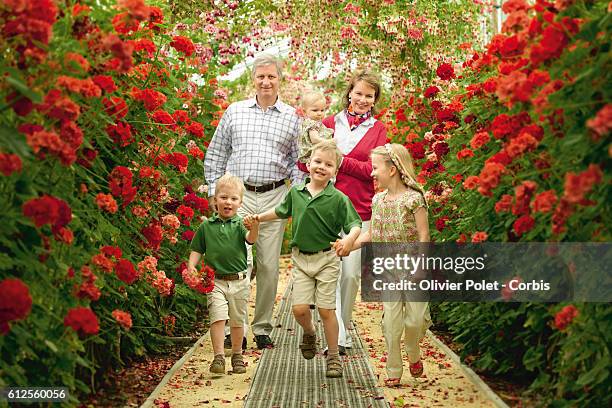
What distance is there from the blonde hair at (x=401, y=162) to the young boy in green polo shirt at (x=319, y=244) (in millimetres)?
305

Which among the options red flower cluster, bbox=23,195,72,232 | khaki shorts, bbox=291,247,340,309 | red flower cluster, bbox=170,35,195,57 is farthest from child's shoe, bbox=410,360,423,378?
red flower cluster, bbox=23,195,72,232

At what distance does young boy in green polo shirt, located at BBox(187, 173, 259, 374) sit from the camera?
5766mm

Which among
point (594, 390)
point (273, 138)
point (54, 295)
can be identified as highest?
point (273, 138)

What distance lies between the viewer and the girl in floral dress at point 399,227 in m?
5.30

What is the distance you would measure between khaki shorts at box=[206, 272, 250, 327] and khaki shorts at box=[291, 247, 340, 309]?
40cm

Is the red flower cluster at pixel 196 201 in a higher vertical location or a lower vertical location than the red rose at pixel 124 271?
higher

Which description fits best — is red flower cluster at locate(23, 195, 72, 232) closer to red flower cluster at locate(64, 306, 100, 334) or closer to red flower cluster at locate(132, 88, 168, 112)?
red flower cluster at locate(64, 306, 100, 334)

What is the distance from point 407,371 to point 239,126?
218 centimetres

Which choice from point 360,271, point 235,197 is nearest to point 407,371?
point 360,271

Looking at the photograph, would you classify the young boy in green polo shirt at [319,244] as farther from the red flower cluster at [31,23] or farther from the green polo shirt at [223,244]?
the red flower cluster at [31,23]

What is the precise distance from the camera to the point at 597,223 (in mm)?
3502

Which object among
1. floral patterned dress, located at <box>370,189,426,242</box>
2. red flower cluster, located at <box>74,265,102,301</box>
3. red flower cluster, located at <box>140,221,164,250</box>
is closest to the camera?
red flower cluster, located at <box>74,265,102,301</box>

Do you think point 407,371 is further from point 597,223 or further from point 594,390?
point 597,223

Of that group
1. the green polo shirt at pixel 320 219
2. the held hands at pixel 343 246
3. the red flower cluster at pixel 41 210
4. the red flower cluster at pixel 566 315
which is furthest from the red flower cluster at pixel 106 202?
the red flower cluster at pixel 566 315
